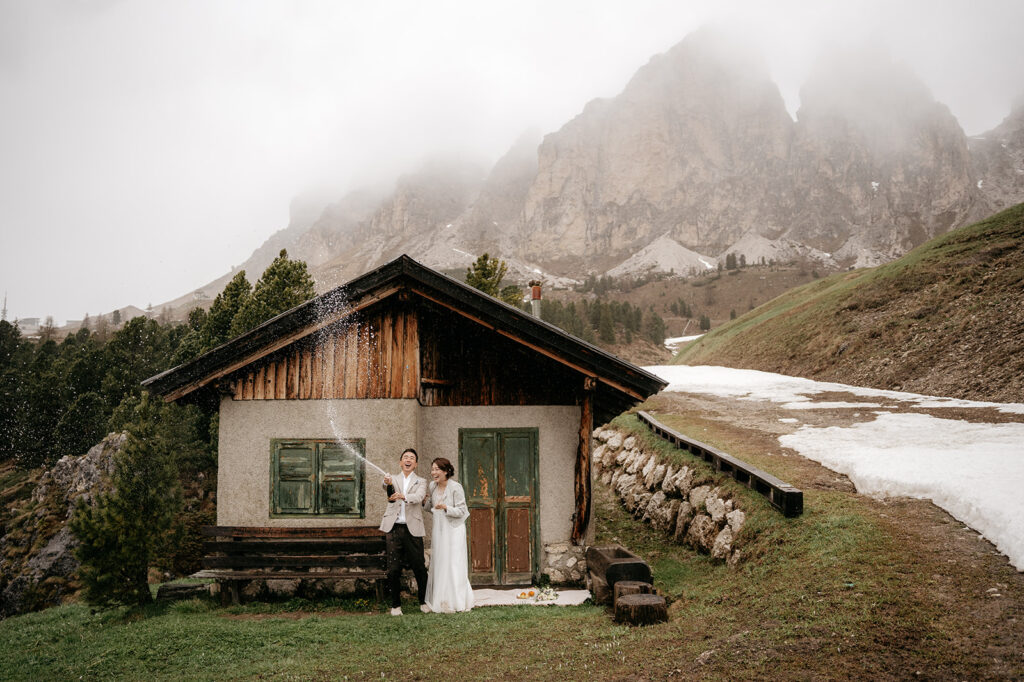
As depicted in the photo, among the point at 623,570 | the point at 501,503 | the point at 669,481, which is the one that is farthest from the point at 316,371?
the point at 669,481

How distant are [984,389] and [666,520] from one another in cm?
1467

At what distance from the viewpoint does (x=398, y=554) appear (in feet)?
27.6

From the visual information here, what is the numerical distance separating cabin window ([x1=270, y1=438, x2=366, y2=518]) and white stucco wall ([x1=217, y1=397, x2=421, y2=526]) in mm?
111

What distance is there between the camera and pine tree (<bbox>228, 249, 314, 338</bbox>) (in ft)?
115

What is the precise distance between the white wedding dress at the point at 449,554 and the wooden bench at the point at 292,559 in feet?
3.48

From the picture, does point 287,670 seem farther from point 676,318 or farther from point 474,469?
point 676,318

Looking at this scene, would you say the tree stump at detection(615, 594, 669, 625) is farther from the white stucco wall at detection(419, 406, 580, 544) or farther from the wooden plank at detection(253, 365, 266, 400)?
the wooden plank at detection(253, 365, 266, 400)

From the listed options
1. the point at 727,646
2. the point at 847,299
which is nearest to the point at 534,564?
the point at 727,646

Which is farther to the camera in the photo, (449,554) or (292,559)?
(292,559)

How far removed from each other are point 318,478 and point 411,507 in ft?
6.77

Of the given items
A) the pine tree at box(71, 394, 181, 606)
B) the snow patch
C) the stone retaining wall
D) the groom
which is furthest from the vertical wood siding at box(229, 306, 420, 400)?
the snow patch

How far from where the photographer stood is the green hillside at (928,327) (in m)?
21.9

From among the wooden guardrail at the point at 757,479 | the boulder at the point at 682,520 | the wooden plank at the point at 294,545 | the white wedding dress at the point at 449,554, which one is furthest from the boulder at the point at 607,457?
the wooden plank at the point at 294,545

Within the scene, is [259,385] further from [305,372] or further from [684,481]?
[684,481]
